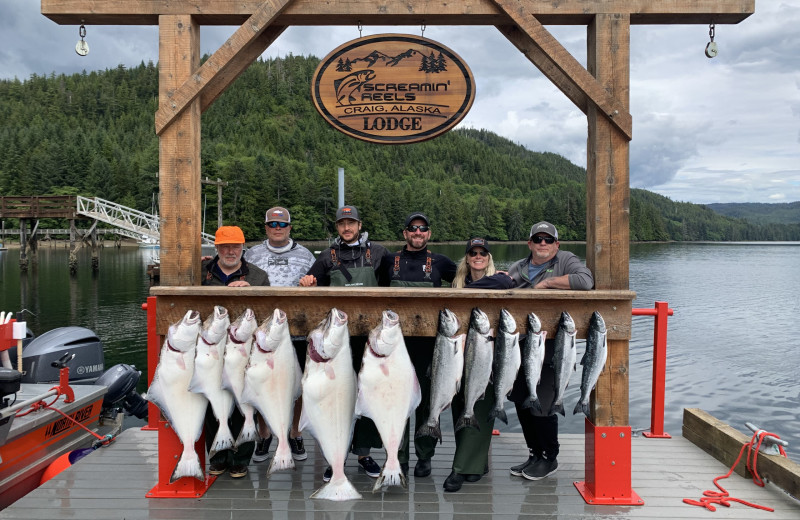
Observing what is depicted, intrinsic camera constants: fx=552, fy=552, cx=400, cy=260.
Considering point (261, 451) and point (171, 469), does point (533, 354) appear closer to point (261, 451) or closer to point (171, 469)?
point (261, 451)

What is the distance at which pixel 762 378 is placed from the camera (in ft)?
40.2

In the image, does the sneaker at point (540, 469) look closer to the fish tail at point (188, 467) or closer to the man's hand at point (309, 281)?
the man's hand at point (309, 281)

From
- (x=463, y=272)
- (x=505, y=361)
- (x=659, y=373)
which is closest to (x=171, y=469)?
(x=505, y=361)

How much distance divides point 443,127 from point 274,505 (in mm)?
2415

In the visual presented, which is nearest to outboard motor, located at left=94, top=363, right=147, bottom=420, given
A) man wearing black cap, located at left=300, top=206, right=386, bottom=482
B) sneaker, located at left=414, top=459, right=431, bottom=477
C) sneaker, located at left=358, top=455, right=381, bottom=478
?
man wearing black cap, located at left=300, top=206, right=386, bottom=482

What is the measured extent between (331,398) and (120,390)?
447cm

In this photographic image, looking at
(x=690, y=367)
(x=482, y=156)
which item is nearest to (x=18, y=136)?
(x=482, y=156)

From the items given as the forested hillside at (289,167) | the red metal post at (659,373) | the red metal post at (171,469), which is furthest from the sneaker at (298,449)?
the forested hillside at (289,167)

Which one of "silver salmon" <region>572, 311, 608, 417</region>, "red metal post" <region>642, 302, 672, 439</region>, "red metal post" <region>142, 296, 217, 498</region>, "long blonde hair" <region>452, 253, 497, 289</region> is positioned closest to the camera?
"silver salmon" <region>572, 311, 608, 417</region>

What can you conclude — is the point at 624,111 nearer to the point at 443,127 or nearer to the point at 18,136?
the point at 443,127

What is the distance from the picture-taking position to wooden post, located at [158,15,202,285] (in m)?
3.26

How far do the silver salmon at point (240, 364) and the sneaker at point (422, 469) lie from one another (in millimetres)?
1068

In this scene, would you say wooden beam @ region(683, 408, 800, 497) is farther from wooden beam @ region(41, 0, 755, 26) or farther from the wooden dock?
wooden beam @ region(41, 0, 755, 26)

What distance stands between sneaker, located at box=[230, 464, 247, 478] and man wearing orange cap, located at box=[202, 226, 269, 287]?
118cm
